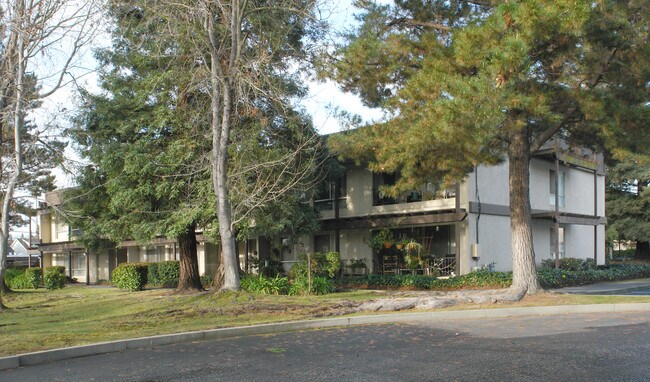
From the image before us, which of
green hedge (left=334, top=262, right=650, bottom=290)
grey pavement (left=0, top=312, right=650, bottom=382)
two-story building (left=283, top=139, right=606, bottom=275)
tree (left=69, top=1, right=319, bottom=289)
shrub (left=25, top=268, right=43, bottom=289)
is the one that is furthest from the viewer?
shrub (left=25, top=268, right=43, bottom=289)

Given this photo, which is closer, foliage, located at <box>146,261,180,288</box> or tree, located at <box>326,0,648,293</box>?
tree, located at <box>326,0,648,293</box>

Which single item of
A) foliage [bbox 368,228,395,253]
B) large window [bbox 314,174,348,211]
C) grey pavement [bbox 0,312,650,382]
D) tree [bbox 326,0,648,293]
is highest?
tree [bbox 326,0,648,293]

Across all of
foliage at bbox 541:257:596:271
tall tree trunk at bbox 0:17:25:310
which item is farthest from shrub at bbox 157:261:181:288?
foliage at bbox 541:257:596:271

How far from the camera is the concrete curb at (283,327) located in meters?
9.06

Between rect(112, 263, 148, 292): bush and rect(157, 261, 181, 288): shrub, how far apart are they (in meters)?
2.63

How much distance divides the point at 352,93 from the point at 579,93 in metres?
6.45

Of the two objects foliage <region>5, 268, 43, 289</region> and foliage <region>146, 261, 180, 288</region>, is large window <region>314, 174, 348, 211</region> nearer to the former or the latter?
foliage <region>146, 261, 180, 288</region>

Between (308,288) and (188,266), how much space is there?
17.2 ft

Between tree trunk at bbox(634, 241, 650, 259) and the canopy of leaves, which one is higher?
the canopy of leaves

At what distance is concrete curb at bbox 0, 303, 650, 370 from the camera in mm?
9062

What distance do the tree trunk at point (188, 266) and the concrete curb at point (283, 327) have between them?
10.3 meters

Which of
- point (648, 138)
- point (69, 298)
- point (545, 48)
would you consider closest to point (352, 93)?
point (545, 48)

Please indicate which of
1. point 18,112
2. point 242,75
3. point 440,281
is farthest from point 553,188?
point 18,112

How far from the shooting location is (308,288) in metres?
19.2
